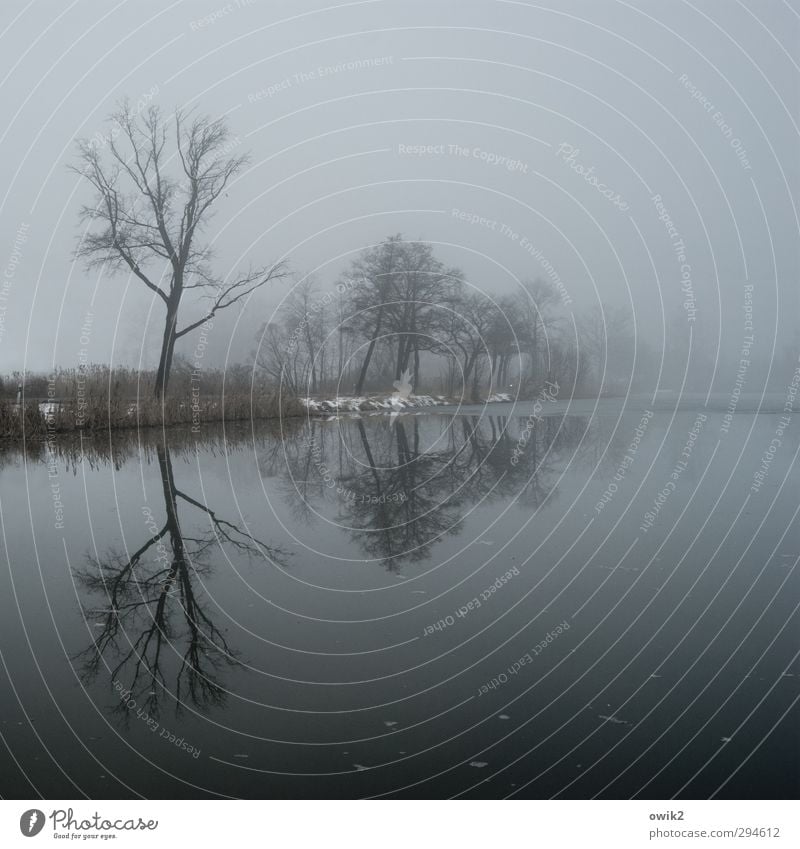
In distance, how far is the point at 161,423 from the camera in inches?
752

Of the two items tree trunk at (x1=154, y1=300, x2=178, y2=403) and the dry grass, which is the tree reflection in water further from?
tree trunk at (x1=154, y1=300, x2=178, y2=403)

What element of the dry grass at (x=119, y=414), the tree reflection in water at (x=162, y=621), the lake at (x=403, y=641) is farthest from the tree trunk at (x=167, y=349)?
the tree reflection in water at (x=162, y=621)

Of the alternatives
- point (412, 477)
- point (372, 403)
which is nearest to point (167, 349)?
point (372, 403)

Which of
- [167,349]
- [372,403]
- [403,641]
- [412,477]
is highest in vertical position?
[167,349]

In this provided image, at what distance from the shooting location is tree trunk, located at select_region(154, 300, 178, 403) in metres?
19.6

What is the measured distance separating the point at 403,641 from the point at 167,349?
58.3ft

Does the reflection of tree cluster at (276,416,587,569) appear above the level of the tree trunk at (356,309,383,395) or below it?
below

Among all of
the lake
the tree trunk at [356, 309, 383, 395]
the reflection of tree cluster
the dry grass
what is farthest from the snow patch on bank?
the lake

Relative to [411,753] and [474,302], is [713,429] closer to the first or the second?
[474,302]

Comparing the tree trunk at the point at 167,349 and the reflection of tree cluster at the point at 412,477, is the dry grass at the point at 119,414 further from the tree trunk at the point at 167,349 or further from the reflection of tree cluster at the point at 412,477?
the reflection of tree cluster at the point at 412,477

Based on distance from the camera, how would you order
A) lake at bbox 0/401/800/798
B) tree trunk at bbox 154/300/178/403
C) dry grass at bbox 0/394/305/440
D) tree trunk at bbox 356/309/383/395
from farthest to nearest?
tree trunk at bbox 356/309/383/395 < tree trunk at bbox 154/300/178/403 < dry grass at bbox 0/394/305/440 < lake at bbox 0/401/800/798

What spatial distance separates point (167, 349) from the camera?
20766mm

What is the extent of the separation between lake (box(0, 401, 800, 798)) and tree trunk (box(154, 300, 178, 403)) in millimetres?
10977

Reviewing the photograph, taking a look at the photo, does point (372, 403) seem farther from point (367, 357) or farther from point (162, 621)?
point (162, 621)
